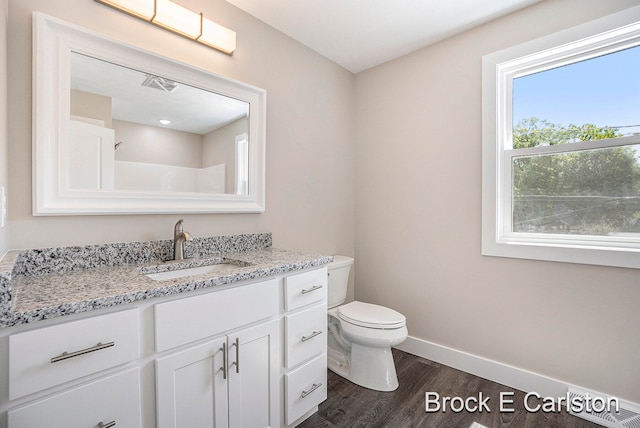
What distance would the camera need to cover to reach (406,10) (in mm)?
1866

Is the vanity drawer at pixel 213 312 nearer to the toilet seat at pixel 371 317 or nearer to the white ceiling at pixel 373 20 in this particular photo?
the toilet seat at pixel 371 317

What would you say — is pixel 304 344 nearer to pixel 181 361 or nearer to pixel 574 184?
pixel 181 361

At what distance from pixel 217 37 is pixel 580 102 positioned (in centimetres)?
215

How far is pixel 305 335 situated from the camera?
1539 millimetres

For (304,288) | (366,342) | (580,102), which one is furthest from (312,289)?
(580,102)

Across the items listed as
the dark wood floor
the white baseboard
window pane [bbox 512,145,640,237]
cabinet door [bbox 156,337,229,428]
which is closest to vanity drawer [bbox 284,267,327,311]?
cabinet door [bbox 156,337,229,428]

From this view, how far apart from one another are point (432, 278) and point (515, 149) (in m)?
1.05

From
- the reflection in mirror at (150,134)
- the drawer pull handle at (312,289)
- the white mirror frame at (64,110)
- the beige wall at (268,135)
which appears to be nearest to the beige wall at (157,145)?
the reflection in mirror at (150,134)

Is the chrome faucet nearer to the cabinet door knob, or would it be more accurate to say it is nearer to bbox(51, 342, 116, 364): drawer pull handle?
bbox(51, 342, 116, 364): drawer pull handle

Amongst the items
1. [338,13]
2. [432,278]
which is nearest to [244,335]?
[432,278]

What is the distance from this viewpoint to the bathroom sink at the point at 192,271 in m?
1.37

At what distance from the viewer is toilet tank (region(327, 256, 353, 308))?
7.24 feet

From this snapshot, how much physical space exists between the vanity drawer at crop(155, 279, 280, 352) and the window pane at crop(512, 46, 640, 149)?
73.6 inches

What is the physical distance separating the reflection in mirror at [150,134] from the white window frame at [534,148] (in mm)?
1596
